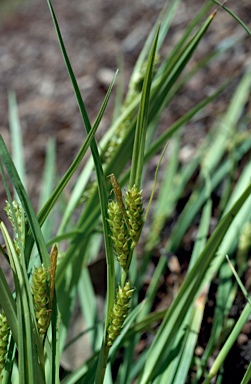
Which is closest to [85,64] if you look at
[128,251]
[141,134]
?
[141,134]

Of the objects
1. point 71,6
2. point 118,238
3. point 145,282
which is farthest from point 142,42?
point 118,238

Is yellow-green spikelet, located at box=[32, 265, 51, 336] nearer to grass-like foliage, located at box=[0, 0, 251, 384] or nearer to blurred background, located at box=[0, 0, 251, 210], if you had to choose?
grass-like foliage, located at box=[0, 0, 251, 384]

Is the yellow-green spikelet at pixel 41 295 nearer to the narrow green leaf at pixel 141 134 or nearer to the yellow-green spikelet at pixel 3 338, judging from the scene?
the yellow-green spikelet at pixel 3 338

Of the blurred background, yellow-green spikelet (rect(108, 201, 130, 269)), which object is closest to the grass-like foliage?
yellow-green spikelet (rect(108, 201, 130, 269))

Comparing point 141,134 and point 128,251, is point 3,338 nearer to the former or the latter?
point 128,251

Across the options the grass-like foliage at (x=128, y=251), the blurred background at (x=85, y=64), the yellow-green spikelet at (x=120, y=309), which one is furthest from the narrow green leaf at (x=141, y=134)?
the blurred background at (x=85, y=64)
